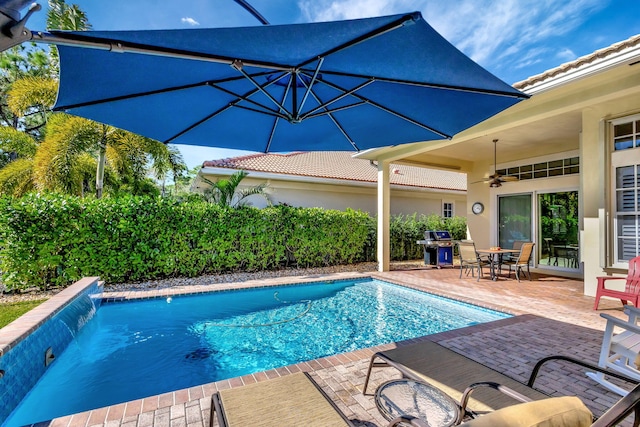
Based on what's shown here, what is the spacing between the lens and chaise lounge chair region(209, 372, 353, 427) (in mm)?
1989

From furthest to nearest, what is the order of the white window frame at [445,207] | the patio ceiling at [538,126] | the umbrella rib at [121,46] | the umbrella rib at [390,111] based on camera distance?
the white window frame at [445,207], the patio ceiling at [538,126], the umbrella rib at [390,111], the umbrella rib at [121,46]

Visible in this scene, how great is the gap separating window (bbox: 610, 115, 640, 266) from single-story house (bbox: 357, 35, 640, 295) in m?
0.02

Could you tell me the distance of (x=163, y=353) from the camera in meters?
4.90

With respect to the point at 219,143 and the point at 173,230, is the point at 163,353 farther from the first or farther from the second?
the point at 173,230

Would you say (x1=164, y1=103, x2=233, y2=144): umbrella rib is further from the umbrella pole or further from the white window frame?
the white window frame

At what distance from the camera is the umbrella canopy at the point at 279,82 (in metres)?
2.26

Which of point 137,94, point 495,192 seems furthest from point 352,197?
point 137,94

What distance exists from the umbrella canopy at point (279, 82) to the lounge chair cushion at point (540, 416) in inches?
92.0

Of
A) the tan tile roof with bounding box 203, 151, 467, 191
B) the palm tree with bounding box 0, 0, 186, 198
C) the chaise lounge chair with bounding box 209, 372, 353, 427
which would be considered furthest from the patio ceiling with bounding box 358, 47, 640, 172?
the palm tree with bounding box 0, 0, 186, 198

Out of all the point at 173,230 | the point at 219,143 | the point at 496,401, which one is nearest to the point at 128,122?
the point at 219,143

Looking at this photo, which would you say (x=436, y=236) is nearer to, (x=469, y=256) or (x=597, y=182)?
(x=469, y=256)

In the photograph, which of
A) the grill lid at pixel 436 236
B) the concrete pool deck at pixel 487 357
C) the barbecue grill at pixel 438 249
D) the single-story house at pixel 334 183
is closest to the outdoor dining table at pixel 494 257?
the concrete pool deck at pixel 487 357

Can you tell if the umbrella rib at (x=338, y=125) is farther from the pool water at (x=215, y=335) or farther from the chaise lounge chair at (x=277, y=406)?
the pool water at (x=215, y=335)

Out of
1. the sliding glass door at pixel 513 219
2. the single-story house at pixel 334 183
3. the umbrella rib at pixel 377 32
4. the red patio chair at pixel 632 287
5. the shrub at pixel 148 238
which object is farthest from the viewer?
the single-story house at pixel 334 183
